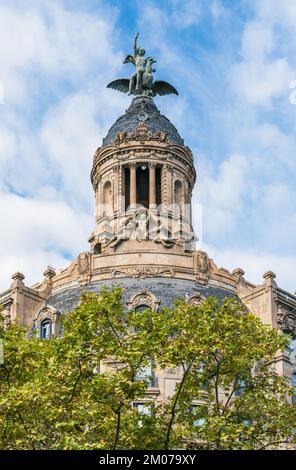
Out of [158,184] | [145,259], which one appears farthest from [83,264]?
[158,184]

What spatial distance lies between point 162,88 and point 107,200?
39.2 feet

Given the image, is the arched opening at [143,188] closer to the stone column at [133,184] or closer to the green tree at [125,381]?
the stone column at [133,184]

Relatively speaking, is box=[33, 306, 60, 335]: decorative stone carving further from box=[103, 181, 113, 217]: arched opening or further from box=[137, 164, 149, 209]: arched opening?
box=[137, 164, 149, 209]: arched opening

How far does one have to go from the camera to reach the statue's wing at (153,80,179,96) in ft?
255

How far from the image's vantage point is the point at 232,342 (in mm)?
36781

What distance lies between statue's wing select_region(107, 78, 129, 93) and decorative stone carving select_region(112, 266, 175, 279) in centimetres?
2349

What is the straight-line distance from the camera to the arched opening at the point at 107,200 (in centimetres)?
6981

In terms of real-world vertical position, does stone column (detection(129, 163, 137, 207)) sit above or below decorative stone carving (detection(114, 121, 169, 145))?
below

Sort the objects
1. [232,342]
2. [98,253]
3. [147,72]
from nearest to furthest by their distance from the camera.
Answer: [232,342], [98,253], [147,72]

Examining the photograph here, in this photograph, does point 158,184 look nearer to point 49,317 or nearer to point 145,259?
point 145,259

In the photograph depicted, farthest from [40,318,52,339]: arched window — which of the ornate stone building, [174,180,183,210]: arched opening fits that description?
[174,180,183,210]: arched opening

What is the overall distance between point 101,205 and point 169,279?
43.1 ft
